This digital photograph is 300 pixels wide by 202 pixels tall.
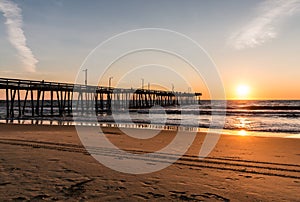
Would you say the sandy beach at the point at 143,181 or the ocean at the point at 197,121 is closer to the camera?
the sandy beach at the point at 143,181

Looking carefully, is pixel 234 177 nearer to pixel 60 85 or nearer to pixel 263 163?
pixel 263 163

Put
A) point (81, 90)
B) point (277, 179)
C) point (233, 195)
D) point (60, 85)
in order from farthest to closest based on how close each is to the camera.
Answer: point (81, 90) → point (60, 85) → point (277, 179) → point (233, 195)

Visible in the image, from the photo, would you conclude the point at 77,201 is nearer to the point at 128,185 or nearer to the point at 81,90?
the point at 128,185

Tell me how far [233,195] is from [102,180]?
7.77ft

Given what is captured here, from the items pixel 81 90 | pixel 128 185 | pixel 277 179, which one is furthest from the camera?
pixel 81 90

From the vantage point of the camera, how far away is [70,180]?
5.14 m

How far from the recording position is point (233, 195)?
4617 millimetres

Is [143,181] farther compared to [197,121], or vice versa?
[197,121]

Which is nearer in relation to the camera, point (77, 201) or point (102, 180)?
point (77, 201)

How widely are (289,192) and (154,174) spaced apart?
2589mm

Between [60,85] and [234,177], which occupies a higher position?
[60,85]

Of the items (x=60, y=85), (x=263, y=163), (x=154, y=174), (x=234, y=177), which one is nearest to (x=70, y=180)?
(x=154, y=174)

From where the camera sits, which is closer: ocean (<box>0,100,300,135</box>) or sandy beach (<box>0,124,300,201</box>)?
sandy beach (<box>0,124,300,201</box>)

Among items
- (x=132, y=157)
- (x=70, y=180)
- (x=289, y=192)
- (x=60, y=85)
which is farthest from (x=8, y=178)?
(x=60, y=85)
